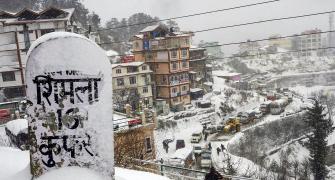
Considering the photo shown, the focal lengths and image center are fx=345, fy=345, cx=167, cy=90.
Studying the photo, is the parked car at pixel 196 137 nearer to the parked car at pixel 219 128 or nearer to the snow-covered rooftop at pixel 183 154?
the parked car at pixel 219 128

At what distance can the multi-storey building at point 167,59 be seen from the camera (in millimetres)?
45219

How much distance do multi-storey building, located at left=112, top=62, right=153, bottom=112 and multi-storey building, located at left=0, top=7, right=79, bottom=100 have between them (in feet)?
32.6

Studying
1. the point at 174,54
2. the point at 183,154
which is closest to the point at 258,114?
the point at 174,54

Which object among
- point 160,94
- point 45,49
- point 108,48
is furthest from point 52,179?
point 108,48

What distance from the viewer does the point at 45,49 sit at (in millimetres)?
4242

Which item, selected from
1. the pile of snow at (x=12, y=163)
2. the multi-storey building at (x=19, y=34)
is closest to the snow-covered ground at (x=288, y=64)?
the multi-storey building at (x=19, y=34)

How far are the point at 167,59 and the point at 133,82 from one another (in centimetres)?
532

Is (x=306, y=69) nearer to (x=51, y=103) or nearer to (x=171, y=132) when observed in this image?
(x=171, y=132)

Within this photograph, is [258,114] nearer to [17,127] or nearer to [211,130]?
[211,130]

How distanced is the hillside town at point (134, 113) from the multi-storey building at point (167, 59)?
0.15 m

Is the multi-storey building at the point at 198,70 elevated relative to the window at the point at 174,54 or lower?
lower

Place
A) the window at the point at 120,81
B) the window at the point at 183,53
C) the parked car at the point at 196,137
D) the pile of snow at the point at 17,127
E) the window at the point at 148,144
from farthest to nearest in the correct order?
the window at the point at 183,53 → the window at the point at 120,81 → the parked car at the point at 196,137 → the window at the point at 148,144 → the pile of snow at the point at 17,127

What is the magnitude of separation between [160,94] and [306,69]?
80200mm

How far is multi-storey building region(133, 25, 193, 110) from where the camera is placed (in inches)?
1780
